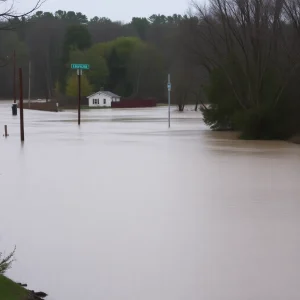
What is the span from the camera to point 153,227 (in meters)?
10.1

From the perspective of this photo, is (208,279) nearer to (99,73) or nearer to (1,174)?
(1,174)

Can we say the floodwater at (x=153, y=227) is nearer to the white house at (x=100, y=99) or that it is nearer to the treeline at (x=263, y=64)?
the treeline at (x=263, y=64)

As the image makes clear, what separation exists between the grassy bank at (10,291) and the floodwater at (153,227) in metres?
1.12

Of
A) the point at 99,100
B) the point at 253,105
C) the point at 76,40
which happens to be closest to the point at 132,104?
the point at 99,100

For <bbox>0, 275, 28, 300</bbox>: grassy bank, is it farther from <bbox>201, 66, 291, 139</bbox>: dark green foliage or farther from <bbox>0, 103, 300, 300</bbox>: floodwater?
<bbox>201, 66, 291, 139</bbox>: dark green foliage

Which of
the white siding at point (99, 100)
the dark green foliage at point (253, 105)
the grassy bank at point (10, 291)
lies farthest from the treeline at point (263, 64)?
the white siding at point (99, 100)

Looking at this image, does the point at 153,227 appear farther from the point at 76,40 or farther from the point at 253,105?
the point at 76,40

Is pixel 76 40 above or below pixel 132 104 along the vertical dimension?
above

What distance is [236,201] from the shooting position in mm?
12602

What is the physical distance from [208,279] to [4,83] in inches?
4423

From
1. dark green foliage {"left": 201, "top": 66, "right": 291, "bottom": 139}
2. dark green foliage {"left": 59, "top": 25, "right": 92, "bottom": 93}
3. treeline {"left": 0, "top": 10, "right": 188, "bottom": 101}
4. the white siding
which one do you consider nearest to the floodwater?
dark green foliage {"left": 201, "top": 66, "right": 291, "bottom": 139}

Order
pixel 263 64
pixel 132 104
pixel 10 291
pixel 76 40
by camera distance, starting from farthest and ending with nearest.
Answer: pixel 76 40 → pixel 132 104 → pixel 263 64 → pixel 10 291

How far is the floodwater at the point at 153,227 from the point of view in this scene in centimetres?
741

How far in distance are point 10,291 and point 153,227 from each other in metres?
4.68
